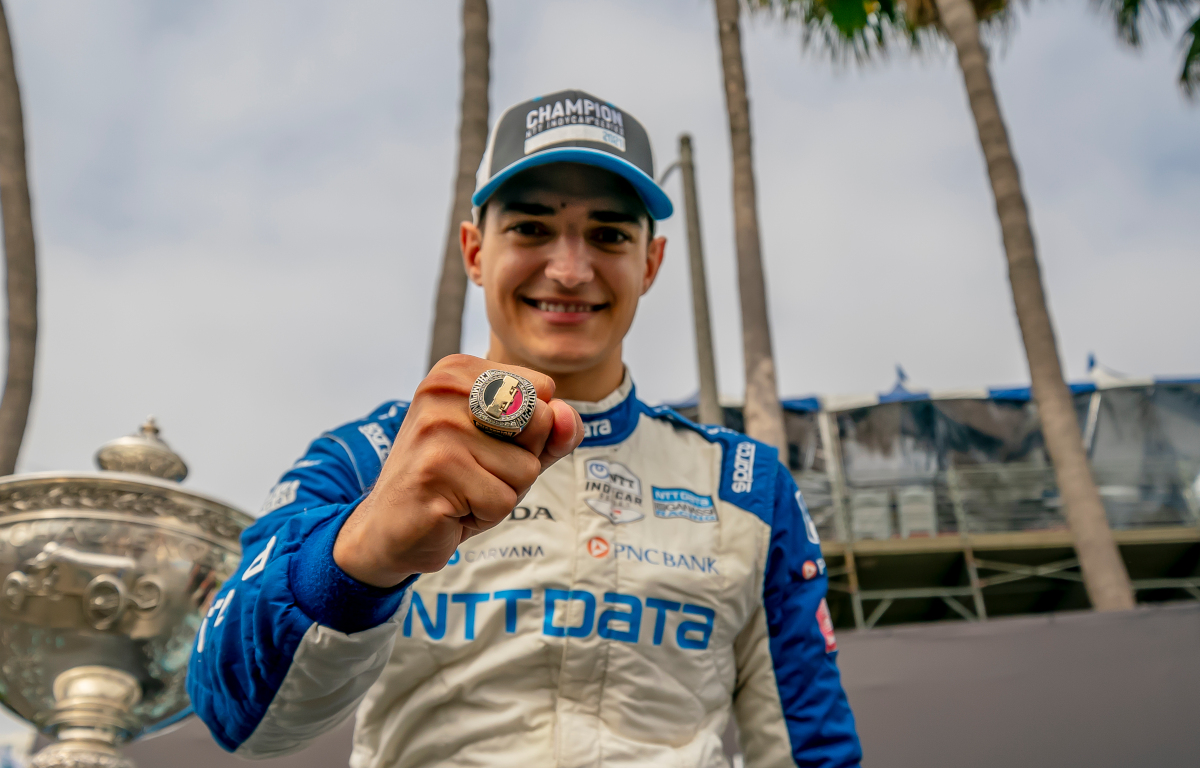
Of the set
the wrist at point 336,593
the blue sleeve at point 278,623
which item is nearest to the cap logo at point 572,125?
the blue sleeve at point 278,623

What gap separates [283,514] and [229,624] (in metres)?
0.23

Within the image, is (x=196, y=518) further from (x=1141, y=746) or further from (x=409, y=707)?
(x=1141, y=746)

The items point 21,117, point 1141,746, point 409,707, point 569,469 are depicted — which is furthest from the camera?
point 21,117

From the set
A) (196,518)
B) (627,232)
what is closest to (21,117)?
(196,518)

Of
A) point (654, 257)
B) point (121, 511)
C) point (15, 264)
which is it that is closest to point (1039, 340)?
point (654, 257)

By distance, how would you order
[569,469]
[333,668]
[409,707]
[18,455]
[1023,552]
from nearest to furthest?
1. [333,668]
2. [409,707]
3. [569,469]
4. [18,455]
5. [1023,552]

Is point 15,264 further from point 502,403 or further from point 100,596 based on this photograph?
point 502,403

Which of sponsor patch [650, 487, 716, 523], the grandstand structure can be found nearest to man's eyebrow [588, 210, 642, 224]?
sponsor patch [650, 487, 716, 523]

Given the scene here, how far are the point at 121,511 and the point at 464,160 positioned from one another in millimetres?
4206

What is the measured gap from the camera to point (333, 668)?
3.54 feet

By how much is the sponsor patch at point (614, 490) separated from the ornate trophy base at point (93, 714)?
4.96 ft

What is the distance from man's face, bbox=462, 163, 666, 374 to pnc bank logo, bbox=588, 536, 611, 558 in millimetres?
341

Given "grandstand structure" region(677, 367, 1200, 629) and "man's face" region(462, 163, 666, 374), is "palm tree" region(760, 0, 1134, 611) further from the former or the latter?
"grandstand structure" region(677, 367, 1200, 629)

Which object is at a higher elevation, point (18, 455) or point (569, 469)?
point (18, 455)
